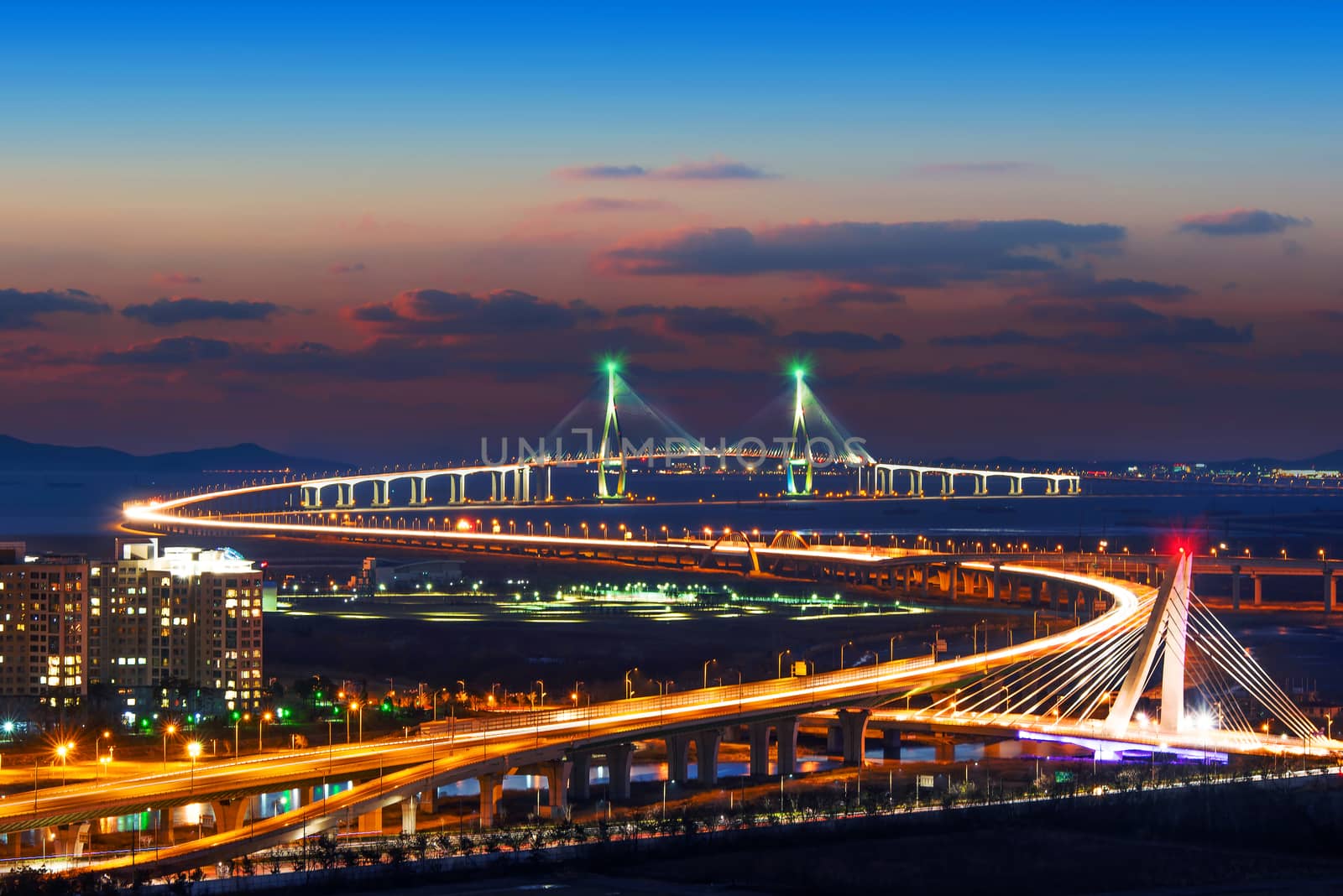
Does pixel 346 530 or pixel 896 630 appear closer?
pixel 896 630

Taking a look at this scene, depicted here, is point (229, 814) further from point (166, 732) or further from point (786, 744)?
point (786, 744)

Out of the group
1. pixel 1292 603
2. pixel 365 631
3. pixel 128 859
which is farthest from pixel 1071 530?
pixel 128 859

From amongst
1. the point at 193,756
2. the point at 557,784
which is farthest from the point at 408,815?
the point at 193,756

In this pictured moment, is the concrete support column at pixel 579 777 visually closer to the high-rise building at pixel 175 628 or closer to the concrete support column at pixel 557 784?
the concrete support column at pixel 557 784

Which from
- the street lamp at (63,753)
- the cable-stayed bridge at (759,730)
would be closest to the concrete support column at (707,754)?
the cable-stayed bridge at (759,730)

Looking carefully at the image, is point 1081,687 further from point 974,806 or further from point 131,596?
point 131,596

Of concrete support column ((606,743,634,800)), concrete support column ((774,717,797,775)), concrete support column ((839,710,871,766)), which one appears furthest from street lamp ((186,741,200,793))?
concrete support column ((839,710,871,766))
